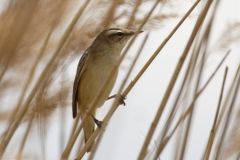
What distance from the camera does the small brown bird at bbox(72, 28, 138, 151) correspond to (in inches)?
120

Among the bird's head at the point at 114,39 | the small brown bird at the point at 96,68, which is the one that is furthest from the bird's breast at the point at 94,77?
the bird's head at the point at 114,39

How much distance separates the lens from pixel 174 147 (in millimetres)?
1924

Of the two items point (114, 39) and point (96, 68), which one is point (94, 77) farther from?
point (114, 39)

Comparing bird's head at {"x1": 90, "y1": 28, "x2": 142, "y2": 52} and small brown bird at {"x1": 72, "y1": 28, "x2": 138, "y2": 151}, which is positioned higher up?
bird's head at {"x1": 90, "y1": 28, "x2": 142, "y2": 52}

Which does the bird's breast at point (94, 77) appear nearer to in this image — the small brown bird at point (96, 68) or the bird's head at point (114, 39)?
the small brown bird at point (96, 68)

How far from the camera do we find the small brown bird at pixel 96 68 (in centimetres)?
304

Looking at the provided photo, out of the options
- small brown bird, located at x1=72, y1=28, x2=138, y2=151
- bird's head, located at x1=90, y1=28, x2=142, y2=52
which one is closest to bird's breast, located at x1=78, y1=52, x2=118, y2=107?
small brown bird, located at x1=72, y1=28, x2=138, y2=151

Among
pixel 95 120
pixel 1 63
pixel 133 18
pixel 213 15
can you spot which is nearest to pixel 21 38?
pixel 1 63

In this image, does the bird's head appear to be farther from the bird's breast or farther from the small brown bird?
the bird's breast

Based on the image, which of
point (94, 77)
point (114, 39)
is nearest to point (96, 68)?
point (94, 77)

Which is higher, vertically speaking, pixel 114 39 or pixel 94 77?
pixel 114 39

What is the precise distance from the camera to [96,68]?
122 inches

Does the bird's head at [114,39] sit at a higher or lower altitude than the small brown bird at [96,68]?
higher

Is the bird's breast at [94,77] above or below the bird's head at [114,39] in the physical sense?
below
